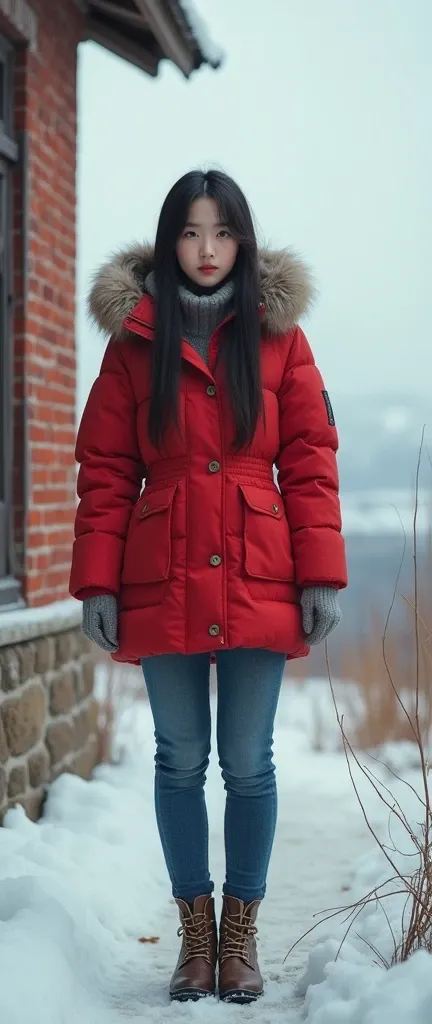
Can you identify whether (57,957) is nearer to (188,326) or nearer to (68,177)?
(188,326)

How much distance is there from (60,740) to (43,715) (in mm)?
216

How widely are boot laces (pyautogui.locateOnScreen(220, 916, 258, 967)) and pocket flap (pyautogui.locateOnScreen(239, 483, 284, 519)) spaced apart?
3.14 ft

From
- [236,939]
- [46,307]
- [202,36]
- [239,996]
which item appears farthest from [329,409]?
[202,36]

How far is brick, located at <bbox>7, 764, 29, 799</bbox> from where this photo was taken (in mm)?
3757

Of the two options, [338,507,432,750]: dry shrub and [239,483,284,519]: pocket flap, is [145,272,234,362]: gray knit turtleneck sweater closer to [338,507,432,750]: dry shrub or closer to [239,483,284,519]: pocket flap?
[239,483,284,519]: pocket flap

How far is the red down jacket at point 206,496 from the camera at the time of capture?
245 centimetres

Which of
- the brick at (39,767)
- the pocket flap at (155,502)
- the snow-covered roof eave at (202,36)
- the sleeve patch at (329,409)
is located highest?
the snow-covered roof eave at (202,36)

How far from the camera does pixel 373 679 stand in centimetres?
573

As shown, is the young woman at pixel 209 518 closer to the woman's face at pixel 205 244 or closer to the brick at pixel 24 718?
the woman's face at pixel 205 244

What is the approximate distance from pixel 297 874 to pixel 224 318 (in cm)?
217

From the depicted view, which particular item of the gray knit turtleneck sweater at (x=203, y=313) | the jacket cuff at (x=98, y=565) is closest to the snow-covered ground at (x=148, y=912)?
the jacket cuff at (x=98, y=565)

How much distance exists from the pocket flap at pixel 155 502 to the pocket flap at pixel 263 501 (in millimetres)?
157

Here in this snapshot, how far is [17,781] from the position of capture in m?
Result: 3.82

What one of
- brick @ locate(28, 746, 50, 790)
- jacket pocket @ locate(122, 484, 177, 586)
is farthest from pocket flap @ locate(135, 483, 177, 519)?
brick @ locate(28, 746, 50, 790)
